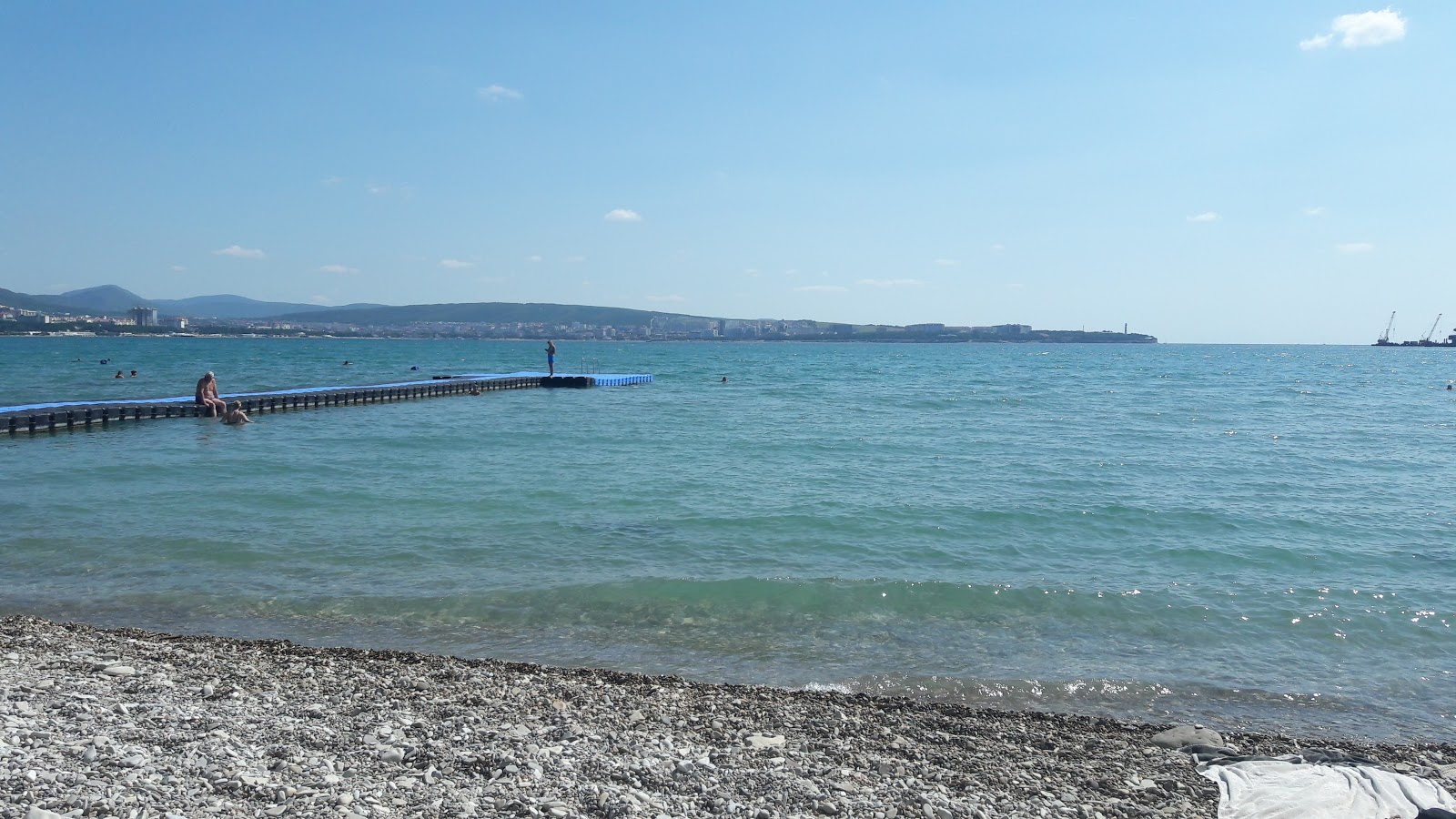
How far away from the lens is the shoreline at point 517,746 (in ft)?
16.8

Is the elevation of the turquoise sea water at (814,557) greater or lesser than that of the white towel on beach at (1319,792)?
lesser

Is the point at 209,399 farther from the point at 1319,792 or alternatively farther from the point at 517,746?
the point at 1319,792

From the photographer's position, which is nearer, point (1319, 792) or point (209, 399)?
point (1319, 792)

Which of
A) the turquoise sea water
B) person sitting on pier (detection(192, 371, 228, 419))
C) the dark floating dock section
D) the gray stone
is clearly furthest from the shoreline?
person sitting on pier (detection(192, 371, 228, 419))

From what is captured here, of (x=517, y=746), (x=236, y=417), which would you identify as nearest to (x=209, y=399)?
(x=236, y=417)

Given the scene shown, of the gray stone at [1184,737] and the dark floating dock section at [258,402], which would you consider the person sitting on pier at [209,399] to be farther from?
the gray stone at [1184,737]

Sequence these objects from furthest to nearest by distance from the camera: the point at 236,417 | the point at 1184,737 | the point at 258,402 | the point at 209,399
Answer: the point at 258,402 → the point at 209,399 → the point at 236,417 → the point at 1184,737

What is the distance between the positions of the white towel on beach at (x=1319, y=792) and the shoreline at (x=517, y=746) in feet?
0.58

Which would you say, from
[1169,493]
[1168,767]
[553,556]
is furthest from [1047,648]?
[1169,493]

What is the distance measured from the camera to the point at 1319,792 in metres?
5.59

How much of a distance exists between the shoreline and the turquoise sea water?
99cm

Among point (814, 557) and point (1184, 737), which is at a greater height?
point (1184, 737)

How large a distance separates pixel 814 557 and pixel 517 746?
278 inches

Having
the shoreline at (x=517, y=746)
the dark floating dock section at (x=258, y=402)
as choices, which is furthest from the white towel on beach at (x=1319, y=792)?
the dark floating dock section at (x=258, y=402)
